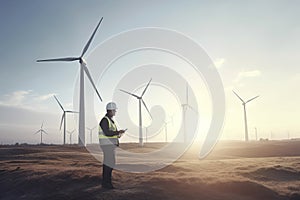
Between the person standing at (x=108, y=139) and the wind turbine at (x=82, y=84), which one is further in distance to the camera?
the wind turbine at (x=82, y=84)

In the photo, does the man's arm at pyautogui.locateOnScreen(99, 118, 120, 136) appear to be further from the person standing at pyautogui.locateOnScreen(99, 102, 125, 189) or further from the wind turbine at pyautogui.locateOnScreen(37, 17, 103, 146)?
the wind turbine at pyautogui.locateOnScreen(37, 17, 103, 146)

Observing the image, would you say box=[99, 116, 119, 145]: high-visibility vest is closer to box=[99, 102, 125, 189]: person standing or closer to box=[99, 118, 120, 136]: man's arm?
box=[99, 102, 125, 189]: person standing

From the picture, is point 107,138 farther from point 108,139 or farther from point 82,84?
point 82,84

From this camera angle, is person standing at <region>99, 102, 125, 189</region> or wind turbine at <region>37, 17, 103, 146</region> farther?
wind turbine at <region>37, 17, 103, 146</region>

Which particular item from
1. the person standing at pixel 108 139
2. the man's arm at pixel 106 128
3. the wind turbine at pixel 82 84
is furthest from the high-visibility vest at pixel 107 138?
the wind turbine at pixel 82 84

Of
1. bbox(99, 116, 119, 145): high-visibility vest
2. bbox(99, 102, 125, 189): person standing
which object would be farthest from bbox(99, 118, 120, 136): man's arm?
bbox(99, 116, 119, 145): high-visibility vest

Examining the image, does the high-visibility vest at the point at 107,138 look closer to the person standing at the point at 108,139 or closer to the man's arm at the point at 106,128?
the person standing at the point at 108,139

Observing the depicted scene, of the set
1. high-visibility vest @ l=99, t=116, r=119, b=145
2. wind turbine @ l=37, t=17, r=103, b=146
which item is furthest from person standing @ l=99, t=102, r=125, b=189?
wind turbine @ l=37, t=17, r=103, b=146

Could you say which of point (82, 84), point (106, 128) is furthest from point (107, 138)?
point (82, 84)

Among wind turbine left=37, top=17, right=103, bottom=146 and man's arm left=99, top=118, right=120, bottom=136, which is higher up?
wind turbine left=37, top=17, right=103, bottom=146

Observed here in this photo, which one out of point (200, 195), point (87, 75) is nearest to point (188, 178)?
point (200, 195)

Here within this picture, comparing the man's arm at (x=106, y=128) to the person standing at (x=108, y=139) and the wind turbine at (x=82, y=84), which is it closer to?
the person standing at (x=108, y=139)

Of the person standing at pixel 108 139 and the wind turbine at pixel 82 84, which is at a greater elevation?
the wind turbine at pixel 82 84

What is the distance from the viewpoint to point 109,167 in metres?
12.3
